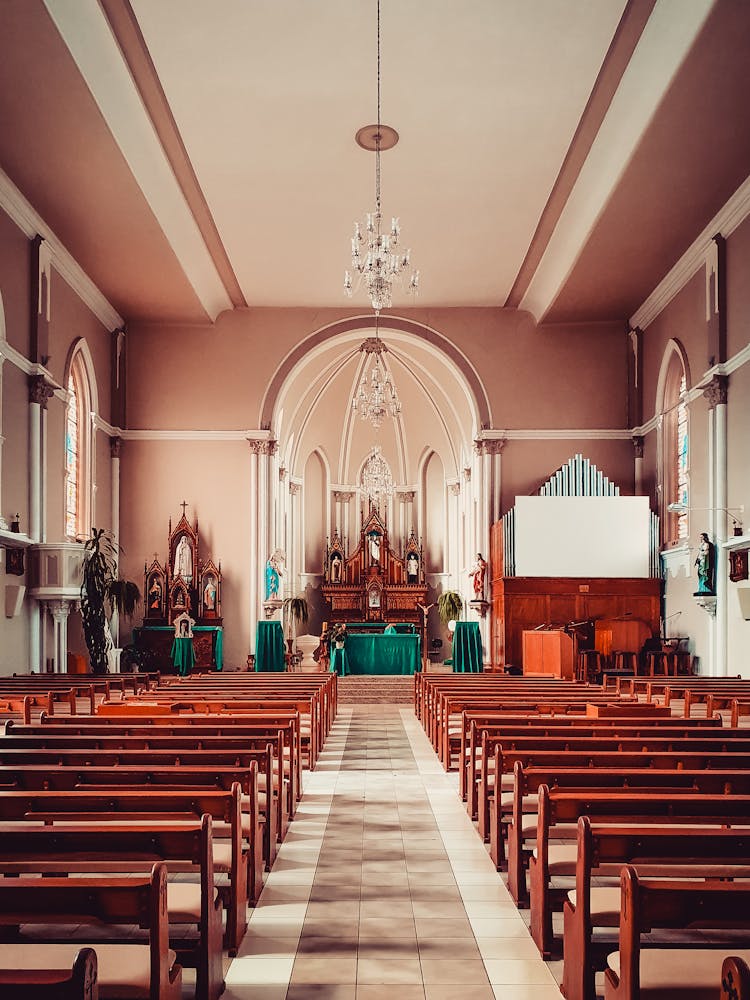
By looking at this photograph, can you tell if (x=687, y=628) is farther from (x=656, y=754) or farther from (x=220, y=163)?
(x=656, y=754)

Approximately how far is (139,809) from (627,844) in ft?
6.32

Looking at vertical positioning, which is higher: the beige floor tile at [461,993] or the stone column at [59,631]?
the stone column at [59,631]

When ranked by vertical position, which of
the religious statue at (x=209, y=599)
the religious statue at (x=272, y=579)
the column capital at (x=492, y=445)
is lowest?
the religious statue at (x=209, y=599)

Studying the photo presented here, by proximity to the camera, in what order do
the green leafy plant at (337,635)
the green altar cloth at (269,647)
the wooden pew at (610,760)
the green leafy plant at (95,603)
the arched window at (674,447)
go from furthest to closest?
the green leafy plant at (337,635) < the green altar cloth at (269,647) < the arched window at (674,447) < the green leafy plant at (95,603) < the wooden pew at (610,760)

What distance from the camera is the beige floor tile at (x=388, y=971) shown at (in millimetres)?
3742

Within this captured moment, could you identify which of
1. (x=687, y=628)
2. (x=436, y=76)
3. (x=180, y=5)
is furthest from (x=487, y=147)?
(x=687, y=628)

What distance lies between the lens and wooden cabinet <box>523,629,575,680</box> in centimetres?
1472

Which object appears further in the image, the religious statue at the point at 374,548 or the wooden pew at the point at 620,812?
the religious statue at the point at 374,548

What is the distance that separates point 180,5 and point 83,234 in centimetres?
581

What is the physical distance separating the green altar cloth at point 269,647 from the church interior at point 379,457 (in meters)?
0.06

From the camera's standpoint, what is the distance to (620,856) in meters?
3.48

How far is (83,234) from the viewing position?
15.5m

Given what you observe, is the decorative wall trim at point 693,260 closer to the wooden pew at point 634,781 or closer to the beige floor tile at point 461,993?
the wooden pew at point 634,781

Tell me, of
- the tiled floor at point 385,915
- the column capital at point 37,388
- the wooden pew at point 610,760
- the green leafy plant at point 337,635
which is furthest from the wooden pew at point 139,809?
the green leafy plant at point 337,635
